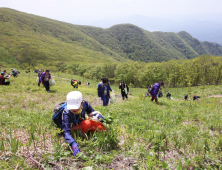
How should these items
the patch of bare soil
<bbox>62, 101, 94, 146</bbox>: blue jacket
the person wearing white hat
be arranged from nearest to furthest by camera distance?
the patch of bare soil, <bbox>62, 101, 94, 146</bbox>: blue jacket, the person wearing white hat

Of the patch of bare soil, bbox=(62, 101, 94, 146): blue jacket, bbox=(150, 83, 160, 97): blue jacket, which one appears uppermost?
bbox=(150, 83, 160, 97): blue jacket

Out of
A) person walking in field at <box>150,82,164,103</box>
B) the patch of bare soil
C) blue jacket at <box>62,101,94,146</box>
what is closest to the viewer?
the patch of bare soil

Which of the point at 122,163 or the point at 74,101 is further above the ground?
the point at 74,101

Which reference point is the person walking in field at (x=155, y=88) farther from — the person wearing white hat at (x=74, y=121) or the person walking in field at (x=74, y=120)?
the person wearing white hat at (x=74, y=121)

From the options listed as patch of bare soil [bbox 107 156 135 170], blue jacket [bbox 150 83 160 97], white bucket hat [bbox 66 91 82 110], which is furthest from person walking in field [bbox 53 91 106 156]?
blue jacket [bbox 150 83 160 97]

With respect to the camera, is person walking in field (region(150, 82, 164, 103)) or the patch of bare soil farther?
person walking in field (region(150, 82, 164, 103))

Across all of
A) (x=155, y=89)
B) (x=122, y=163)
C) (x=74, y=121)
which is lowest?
(x=122, y=163)

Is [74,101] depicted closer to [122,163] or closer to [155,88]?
[122,163]

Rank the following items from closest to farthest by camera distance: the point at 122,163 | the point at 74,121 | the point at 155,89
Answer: the point at 122,163 → the point at 74,121 → the point at 155,89

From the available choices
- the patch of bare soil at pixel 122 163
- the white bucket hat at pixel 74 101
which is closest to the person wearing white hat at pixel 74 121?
the white bucket hat at pixel 74 101

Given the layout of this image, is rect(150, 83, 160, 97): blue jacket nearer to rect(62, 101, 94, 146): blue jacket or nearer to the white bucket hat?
rect(62, 101, 94, 146): blue jacket

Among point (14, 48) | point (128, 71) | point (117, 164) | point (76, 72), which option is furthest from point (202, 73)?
point (14, 48)

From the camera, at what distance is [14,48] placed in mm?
103062

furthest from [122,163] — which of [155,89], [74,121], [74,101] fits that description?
[155,89]
